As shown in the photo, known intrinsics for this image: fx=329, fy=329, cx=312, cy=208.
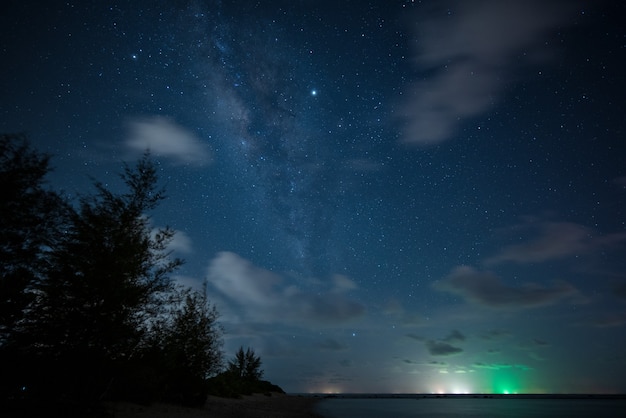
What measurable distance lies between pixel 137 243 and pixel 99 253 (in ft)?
5.24

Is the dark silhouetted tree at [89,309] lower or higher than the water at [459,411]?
higher

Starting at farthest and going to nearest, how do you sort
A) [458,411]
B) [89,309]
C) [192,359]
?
1. [458,411]
2. [192,359]
3. [89,309]

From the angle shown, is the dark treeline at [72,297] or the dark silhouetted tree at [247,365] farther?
the dark silhouetted tree at [247,365]

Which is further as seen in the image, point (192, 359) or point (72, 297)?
point (192, 359)

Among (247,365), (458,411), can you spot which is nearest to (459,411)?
(458,411)

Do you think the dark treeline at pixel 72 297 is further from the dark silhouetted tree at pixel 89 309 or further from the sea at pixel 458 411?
the sea at pixel 458 411

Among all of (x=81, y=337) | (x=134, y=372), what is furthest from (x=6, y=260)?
(x=134, y=372)

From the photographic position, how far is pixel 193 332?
99.6 ft

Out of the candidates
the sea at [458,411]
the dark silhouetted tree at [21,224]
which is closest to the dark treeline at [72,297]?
the dark silhouetted tree at [21,224]

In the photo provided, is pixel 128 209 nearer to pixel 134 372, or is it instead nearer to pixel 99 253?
pixel 99 253

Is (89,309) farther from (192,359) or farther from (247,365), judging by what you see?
(247,365)

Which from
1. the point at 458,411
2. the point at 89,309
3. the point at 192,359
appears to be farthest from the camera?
the point at 458,411

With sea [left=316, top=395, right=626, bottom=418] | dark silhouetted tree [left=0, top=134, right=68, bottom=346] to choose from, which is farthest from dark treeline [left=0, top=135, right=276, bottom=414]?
sea [left=316, top=395, right=626, bottom=418]

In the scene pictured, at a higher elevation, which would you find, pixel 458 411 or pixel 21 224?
pixel 21 224
